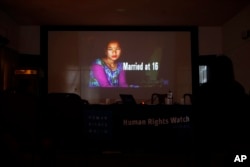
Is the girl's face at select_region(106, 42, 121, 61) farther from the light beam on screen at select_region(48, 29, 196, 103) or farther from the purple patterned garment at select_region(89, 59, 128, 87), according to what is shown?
the purple patterned garment at select_region(89, 59, 128, 87)

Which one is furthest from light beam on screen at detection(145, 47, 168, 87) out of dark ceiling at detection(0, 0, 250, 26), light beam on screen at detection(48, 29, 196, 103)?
dark ceiling at detection(0, 0, 250, 26)

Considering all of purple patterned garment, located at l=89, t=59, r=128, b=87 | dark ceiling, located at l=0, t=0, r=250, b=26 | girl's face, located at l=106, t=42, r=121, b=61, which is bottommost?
purple patterned garment, located at l=89, t=59, r=128, b=87

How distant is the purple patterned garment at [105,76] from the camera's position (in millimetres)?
8836

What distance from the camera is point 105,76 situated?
29.0 feet

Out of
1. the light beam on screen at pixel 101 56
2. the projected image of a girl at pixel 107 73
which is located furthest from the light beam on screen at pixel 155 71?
the projected image of a girl at pixel 107 73

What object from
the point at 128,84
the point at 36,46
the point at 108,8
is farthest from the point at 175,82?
the point at 36,46

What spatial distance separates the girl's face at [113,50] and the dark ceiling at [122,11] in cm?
55

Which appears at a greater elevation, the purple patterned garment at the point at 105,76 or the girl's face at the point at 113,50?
the girl's face at the point at 113,50

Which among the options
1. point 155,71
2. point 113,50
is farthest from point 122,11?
point 155,71

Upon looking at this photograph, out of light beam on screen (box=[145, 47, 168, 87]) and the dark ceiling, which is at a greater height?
the dark ceiling

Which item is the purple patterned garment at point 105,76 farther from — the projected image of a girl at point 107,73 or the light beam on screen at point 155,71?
the light beam on screen at point 155,71

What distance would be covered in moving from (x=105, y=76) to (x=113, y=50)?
0.69 m

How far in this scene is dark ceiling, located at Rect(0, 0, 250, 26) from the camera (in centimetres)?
697

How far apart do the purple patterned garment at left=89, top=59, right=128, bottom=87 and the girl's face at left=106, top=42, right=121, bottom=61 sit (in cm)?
22
